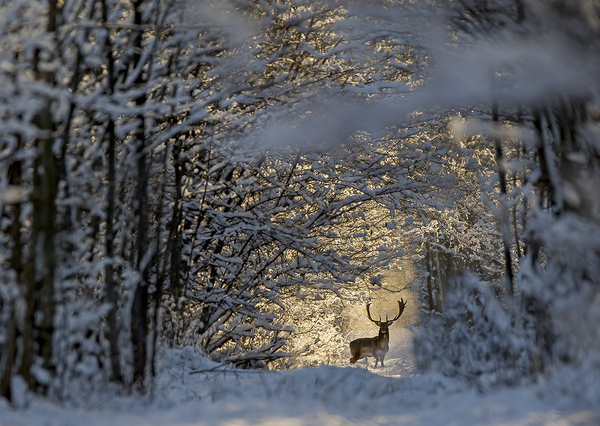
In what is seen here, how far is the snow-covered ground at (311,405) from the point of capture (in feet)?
8.68

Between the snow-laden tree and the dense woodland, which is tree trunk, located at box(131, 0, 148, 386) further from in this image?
the snow-laden tree

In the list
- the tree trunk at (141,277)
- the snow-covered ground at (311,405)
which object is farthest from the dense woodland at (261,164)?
the snow-covered ground at (311,405)

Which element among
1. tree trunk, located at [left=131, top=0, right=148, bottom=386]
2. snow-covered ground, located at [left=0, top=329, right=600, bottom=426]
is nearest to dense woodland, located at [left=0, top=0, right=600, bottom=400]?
tree trunk, located at [left=131, top=0, right=148, bottom=386]

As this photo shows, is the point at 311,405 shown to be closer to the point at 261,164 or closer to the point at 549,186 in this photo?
the point at 549,186

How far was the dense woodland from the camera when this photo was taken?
9.74 ft

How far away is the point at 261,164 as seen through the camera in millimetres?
7184

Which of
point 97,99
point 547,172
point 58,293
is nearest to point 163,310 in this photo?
point 58,293

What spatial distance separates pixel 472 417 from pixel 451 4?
3.39 metres

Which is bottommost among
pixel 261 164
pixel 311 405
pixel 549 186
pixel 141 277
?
pixel 311 405

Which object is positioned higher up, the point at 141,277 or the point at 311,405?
the point at 141,277

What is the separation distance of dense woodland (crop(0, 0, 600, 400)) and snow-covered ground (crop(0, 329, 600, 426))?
235 millimetres

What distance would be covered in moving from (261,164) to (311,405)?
177 inches

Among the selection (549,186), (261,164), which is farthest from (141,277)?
(261,164)

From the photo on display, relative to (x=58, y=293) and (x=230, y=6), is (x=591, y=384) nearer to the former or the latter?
(x=58, y=293)
